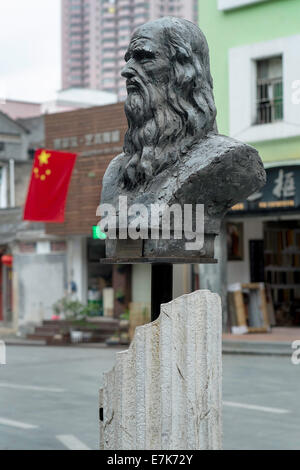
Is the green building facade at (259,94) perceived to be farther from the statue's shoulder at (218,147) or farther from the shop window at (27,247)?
the statue's shoulder at (218,147)

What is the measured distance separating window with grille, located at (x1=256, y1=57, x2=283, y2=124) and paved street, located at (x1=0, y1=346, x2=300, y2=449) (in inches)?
200

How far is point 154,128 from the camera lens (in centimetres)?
507

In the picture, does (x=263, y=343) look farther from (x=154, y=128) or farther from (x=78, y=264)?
(x=154, y=128)

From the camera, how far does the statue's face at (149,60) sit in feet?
16.6

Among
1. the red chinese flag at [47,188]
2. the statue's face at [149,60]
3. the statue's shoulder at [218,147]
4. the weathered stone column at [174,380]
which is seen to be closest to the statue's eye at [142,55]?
the statue's face at [149,60]

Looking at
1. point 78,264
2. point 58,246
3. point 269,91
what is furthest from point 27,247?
point 269,91

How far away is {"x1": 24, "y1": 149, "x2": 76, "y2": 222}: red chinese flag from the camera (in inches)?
688

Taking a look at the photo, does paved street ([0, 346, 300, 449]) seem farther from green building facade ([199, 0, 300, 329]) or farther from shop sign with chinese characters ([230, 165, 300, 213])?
green building facade ([199, 0, 300, 329])

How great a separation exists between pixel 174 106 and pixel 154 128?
6.7 inches

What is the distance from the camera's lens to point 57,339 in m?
20.8

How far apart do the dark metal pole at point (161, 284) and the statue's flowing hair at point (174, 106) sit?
21.1 inches

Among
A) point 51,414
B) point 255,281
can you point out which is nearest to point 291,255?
point 255,281

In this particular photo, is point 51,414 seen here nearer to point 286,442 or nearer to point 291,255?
point 286,442

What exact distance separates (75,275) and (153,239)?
18009 millimetres
